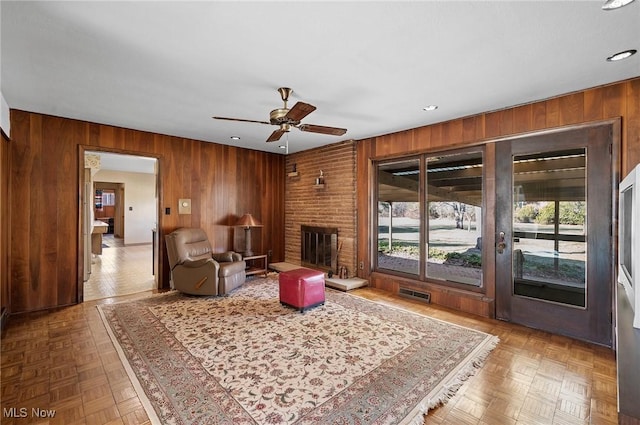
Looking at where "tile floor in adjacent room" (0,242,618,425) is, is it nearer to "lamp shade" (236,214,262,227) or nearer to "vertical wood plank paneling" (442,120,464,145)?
"vertical wood plank paneling" (442,120,464,145)

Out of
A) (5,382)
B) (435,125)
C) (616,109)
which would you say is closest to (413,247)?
(435,125)

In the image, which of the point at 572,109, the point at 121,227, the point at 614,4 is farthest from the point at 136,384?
the point at 121,227

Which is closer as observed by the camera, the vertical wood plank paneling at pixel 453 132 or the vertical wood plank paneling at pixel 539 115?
the vertical wood plank paneling at pixel 539 115

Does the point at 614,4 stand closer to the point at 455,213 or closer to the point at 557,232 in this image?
the point at 557,232

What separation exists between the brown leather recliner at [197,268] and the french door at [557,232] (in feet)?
11.6

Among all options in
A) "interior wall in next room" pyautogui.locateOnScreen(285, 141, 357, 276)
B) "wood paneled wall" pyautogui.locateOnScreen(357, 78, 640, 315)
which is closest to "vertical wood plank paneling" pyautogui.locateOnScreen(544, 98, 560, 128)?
"wood paneled wall" pyautogui.locateOnScreen(357, 78, 640, 315)

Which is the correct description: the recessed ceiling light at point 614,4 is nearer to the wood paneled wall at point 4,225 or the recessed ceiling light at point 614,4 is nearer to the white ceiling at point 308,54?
the white ceiling at point 308,54

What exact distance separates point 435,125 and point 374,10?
8.73 ft

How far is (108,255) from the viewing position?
25.5 feet

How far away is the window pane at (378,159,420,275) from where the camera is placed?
4.56 m

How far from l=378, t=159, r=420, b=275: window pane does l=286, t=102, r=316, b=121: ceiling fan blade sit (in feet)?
7.97

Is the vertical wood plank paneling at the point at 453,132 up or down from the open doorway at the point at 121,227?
up

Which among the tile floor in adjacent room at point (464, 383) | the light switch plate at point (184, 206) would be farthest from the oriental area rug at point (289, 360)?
the light switch plate at point (184, 206)

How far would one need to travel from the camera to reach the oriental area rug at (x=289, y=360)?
1.91 m
